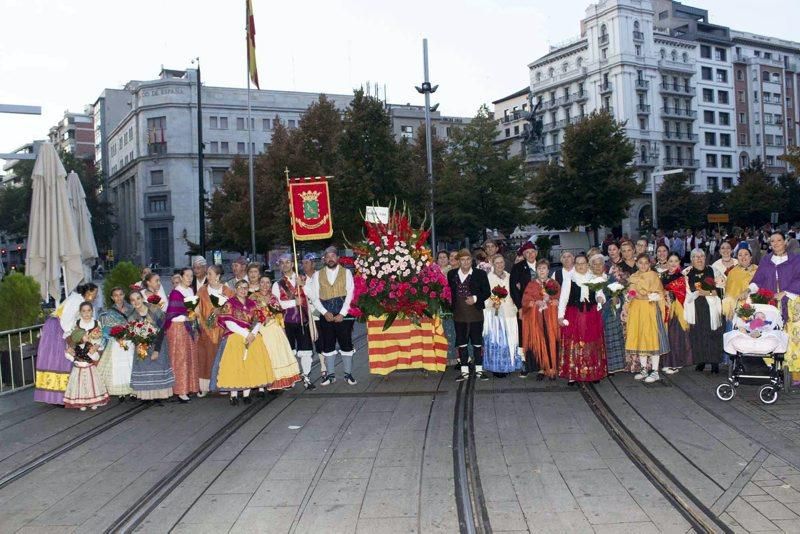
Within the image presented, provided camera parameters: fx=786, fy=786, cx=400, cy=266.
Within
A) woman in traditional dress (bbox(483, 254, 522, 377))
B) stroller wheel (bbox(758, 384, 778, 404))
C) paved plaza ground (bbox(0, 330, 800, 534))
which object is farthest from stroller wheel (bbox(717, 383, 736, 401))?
woman in traditional dress (bbox(483, 254, 522, 377))

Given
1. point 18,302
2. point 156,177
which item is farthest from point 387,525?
point 156,177

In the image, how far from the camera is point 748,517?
5.64m

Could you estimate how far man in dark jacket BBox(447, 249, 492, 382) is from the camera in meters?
11.9

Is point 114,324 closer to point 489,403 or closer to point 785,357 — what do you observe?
point 489,403

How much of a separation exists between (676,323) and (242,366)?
6347 mm

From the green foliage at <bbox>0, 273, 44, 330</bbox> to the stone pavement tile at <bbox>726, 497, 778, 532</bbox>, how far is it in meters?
11.2

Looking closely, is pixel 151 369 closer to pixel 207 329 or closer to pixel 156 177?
pixel 207 329

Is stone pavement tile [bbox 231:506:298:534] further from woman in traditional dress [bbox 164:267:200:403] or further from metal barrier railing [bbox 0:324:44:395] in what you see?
metal barrier railing [bbox 0:324:44:395]

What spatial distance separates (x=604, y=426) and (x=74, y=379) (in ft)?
22.4

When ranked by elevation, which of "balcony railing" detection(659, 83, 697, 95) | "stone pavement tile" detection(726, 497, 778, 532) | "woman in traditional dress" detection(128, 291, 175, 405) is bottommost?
"stone pavement tile" detection(726, 497, 778, 532)

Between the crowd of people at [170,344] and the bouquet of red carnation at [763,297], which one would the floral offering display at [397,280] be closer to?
the crowd of people at [170,344]

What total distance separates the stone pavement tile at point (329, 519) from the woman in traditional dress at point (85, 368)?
555 centimetres

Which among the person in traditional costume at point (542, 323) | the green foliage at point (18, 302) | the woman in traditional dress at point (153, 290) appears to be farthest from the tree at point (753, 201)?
the woman in traditional dress at point (153, 290)

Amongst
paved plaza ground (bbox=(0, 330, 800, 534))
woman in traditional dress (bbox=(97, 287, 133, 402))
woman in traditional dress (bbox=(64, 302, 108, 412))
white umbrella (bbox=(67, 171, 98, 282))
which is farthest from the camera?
white umbrella (bbox=(67, 171, 98, 282))
